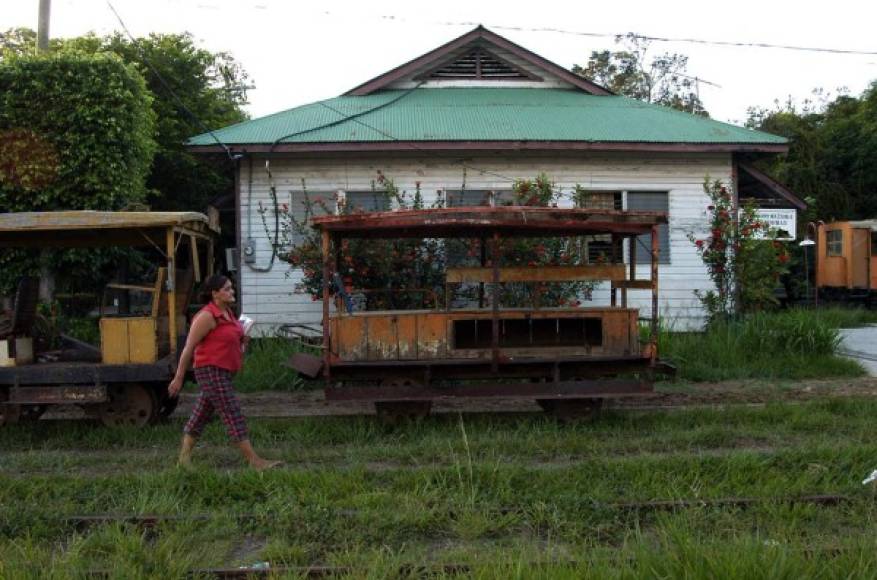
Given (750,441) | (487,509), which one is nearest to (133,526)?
(487,509)

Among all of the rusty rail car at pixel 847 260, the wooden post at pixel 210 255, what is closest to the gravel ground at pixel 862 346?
the rusty rail car at pixel 847 260

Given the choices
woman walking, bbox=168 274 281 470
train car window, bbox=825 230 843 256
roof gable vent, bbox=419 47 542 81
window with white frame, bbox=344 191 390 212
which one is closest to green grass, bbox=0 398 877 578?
woman walking, bbox=168 274 281 470

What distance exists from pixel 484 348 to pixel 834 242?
1950 cm

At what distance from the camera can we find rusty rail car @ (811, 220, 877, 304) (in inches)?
854

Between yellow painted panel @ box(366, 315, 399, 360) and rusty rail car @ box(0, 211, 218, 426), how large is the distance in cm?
209

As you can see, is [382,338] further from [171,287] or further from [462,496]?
[462,496]

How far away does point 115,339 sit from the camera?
810 cm

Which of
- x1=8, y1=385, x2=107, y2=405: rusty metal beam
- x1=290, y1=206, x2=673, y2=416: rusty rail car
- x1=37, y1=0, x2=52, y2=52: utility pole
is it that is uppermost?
x1=37, y1=0, x2=52, y2=52: utility pole

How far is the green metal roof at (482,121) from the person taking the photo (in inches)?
520

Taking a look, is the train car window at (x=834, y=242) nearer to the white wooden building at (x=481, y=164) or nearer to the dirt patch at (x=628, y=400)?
the white wooden building at (x=481, y=164)

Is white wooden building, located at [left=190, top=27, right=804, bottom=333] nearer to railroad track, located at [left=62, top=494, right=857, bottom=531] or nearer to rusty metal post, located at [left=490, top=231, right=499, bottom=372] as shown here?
rusty metal post, located at [left=490, top=231, right=499, bottom=372]

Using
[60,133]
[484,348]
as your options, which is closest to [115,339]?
[484,348]

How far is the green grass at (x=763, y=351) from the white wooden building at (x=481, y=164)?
1701mm

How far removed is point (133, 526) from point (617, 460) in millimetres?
3785
